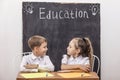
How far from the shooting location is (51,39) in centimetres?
274

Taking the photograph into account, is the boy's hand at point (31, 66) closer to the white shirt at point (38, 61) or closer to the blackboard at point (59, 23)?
the white shirt at point (38, 61)

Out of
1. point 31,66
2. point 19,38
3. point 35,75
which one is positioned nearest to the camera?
point 35,75

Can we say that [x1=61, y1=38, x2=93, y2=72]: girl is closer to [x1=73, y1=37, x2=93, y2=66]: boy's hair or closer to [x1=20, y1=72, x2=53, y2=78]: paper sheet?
[x1=73, y1=37, x2=93, y2=66]: boy's hair

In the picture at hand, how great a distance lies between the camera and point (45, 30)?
2734 mm

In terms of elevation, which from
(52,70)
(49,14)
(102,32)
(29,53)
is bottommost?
(52,70)

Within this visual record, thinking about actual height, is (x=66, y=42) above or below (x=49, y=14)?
below

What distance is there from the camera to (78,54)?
8.91 ft

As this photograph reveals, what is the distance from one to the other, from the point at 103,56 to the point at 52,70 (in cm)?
55

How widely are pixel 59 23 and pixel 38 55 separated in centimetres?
38

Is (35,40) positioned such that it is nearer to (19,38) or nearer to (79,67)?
(19,38)

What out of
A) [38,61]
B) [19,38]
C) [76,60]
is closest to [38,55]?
[38,61]
